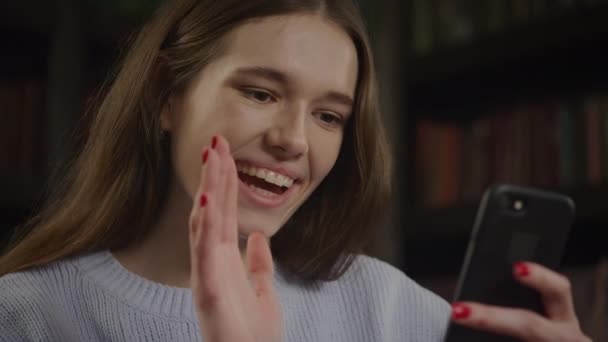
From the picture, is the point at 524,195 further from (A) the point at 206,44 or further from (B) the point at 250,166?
(A) the point at 206,44

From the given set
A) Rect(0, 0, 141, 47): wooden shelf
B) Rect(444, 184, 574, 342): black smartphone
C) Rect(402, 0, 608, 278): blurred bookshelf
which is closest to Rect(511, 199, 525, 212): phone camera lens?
A: Rect(444, 184, 574, 342): black smartphone

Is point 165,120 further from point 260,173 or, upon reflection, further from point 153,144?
point 260,173

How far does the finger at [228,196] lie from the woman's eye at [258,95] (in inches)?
6.5

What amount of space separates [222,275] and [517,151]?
1.28m

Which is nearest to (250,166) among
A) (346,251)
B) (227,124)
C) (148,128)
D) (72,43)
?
(227,124)

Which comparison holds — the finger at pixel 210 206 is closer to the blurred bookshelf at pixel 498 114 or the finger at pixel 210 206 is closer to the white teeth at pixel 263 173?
the white teeth at pixel 263 173

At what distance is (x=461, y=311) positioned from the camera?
2.18 feet

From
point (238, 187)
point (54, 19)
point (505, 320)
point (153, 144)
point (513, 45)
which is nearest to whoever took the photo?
point (505, 320)

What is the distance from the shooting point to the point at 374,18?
205 cm

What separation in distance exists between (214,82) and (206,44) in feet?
0.18

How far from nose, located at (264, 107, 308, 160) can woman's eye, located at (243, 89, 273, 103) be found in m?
0.03

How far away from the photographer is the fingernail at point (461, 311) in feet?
2.16

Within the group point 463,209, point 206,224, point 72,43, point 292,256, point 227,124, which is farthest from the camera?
point 463,209

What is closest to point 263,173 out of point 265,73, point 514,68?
point 265,73
